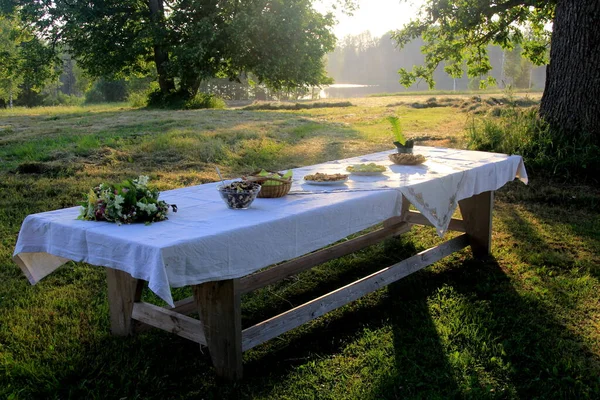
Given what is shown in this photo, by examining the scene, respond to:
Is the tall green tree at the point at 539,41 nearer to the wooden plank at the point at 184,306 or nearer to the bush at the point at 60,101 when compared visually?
the wooden plank at the point at 184,306

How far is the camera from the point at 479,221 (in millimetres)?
5133

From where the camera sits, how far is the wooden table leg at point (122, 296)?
135 inches

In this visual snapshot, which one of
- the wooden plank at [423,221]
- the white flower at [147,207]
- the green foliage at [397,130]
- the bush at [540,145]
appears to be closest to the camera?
the white flower at [147,207]

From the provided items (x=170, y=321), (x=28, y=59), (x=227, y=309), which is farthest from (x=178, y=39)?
(x=227, y=309)

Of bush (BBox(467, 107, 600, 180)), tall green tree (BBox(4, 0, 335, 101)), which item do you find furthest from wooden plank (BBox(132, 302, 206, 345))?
tall green tree (BBox(4, 0, 335, 101))

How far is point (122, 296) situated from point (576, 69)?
7019mm

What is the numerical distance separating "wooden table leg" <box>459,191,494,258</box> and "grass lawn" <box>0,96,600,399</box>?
0.16m

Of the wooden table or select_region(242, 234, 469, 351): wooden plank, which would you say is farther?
select_region(242, 234, 469, 351): wooden plank

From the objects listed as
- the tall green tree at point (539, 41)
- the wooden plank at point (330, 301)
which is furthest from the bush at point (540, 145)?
the wooden plank at point (330, 301)

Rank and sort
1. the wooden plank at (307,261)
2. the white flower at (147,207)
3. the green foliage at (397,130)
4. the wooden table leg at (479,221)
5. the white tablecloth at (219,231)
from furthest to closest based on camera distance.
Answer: the wooden table leg at (479,221)
the green foliage at (397,130)
the wooden plank at (307,261)
the white flower at (147,207)
the white tablecloth at (219,231)

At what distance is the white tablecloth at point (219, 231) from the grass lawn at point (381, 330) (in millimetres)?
608

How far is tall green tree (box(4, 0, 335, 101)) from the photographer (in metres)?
19.2

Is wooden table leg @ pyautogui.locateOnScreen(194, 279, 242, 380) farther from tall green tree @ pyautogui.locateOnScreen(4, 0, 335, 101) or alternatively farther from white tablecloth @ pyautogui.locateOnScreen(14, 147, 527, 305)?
tall green tree @ pyautogui.locateOnScreen(4, 0, 335, 101)

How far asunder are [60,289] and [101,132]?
751cm
